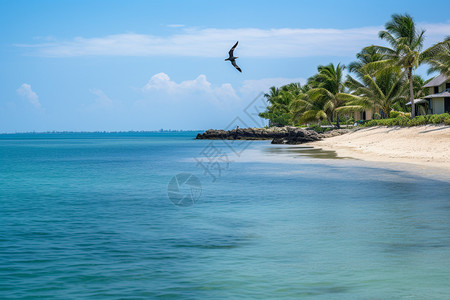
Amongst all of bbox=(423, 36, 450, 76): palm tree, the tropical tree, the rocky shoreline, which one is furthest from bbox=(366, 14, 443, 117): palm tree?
the tropical tree

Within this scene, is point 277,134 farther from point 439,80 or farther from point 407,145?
point 407,145

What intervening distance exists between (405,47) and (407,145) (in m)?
12.6

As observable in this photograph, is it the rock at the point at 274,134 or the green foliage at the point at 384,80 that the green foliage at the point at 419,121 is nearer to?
the green foliage at the point at 384,80

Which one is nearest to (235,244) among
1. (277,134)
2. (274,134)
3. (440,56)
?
(440,56)

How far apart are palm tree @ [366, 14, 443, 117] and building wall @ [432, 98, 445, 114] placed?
560 cm

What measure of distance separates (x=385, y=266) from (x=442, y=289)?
146cm

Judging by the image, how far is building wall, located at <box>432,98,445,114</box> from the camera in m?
51.2

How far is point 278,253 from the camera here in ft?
33.9

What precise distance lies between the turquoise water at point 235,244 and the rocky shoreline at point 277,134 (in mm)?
45614

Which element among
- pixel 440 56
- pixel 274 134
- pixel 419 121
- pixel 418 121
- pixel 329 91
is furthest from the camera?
pixel 274 134

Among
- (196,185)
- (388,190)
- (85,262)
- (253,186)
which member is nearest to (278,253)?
(85,262)

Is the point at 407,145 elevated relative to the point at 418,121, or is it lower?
lower

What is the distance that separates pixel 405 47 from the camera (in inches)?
1805

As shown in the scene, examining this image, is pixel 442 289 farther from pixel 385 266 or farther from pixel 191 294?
pixel 191 294
